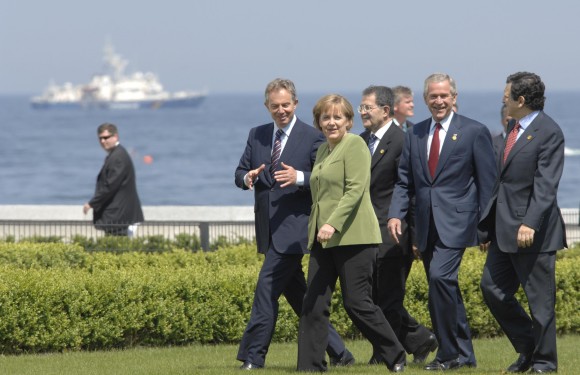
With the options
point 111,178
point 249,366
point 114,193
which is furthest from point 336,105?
point 114,193

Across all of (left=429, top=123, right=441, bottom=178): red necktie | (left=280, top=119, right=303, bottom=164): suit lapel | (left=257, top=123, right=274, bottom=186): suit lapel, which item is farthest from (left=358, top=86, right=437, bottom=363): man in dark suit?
(left=257, top=123, right=274, bottom=186): suit lapel

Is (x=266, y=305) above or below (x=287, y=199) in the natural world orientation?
below

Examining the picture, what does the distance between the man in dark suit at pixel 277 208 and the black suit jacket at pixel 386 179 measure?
0.50m

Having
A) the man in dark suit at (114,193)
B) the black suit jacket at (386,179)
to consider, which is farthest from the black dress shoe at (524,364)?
the man in dark suit at (114,193)

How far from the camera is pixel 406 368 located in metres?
7.83

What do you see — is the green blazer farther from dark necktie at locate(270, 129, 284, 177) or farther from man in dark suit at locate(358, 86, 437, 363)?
man in dark suit at locate(358, 86, 437, 363)

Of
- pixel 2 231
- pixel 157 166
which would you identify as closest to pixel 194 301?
pixel 2 231

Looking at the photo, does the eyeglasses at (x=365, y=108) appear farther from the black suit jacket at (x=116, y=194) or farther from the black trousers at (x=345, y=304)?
the black suit jacket at (x=116, y=194)

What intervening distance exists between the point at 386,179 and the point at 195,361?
1.88m

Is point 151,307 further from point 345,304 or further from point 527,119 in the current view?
point 527,119

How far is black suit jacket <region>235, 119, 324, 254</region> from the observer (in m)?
7.82

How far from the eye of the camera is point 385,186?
8.27 meters

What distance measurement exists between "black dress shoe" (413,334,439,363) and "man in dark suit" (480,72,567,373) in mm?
1053

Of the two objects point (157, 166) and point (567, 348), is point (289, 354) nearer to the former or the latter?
point (567, 348)
